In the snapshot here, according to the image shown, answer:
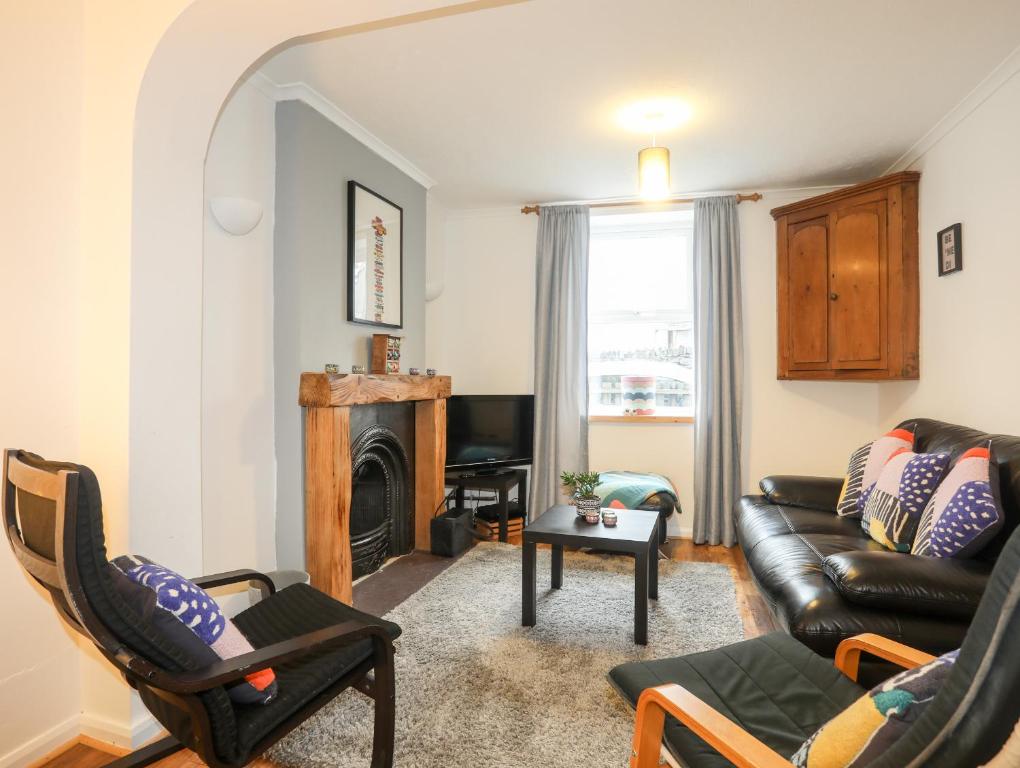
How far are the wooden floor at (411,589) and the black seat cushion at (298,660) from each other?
1.40 ft

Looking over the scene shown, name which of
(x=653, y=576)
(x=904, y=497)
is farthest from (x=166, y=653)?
(x=904, y=497)

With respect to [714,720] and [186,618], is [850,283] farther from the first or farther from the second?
[186,618]

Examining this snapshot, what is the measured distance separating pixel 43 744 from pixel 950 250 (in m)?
4.28

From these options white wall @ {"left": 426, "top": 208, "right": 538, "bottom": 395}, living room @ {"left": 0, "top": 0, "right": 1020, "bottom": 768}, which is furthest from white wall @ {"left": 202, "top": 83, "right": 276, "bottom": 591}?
white wall @ {"left": 426, "top": 208, "right": 538, "bottom": 395}

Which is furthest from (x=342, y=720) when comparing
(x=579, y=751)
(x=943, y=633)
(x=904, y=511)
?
(x=904, y=511)

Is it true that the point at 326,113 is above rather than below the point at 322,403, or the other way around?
above

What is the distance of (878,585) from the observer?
1.73 metres

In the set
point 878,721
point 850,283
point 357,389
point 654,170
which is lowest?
point 878,721

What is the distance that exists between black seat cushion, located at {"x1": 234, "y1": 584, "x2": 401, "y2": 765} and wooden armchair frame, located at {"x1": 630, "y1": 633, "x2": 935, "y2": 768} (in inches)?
26.5

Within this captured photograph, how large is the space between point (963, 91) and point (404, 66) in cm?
258

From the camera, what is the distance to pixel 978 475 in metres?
1.95

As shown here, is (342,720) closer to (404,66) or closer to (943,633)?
(943,633)

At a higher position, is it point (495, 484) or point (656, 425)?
point (656, 425)

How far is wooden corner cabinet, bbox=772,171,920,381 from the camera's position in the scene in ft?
11.3
